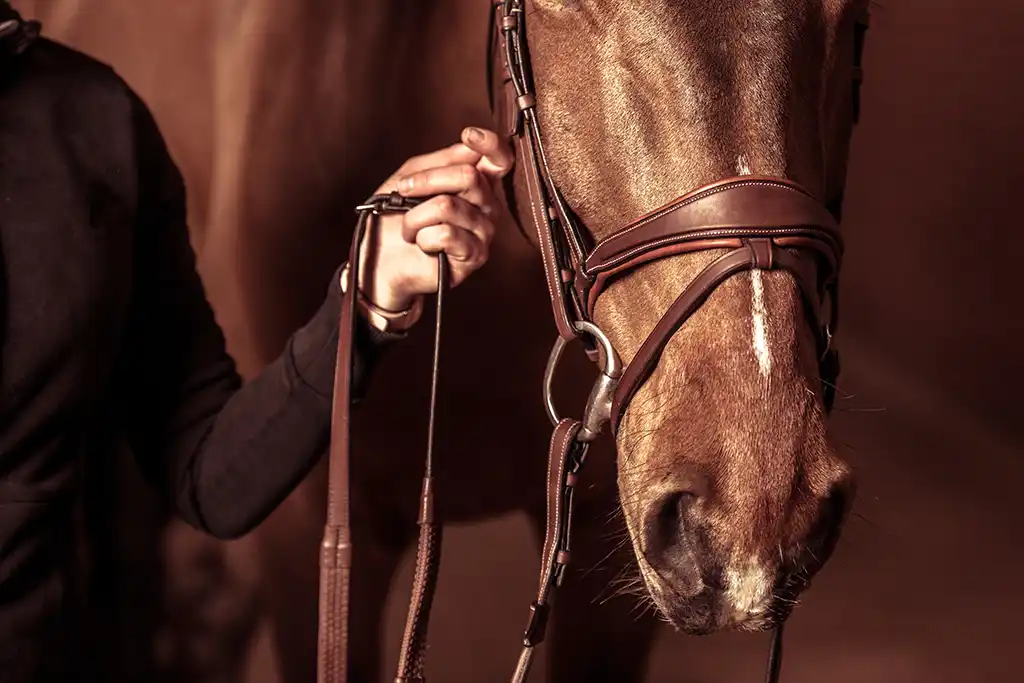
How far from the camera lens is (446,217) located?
0.72 m

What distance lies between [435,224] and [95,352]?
392 millimetres

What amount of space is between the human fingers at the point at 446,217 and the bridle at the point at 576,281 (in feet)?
Answer: 0.07

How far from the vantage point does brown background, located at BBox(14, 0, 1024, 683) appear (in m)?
1.14

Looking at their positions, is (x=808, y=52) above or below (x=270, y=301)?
above

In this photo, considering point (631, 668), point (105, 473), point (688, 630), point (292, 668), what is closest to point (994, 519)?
point (631, 668)

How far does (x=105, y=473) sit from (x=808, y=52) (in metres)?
1.04

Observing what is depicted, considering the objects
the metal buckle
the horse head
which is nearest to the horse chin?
the horse head

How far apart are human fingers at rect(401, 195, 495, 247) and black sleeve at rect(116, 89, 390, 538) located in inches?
7.9

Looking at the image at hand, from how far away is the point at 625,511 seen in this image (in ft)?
2.01

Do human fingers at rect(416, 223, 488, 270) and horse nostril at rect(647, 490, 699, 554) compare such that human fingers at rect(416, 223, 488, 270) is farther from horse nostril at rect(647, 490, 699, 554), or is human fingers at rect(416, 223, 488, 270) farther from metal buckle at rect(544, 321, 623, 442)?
horse nostril at rect(647, 490, 699, 554)

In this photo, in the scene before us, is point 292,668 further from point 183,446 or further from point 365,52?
point 365,52

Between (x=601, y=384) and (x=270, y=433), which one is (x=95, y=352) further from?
(x=601, y=384)

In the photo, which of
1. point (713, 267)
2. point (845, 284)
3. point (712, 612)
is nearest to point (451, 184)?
point (713, 267)

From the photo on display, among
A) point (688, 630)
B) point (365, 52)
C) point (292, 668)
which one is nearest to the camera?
point (688, 630)
